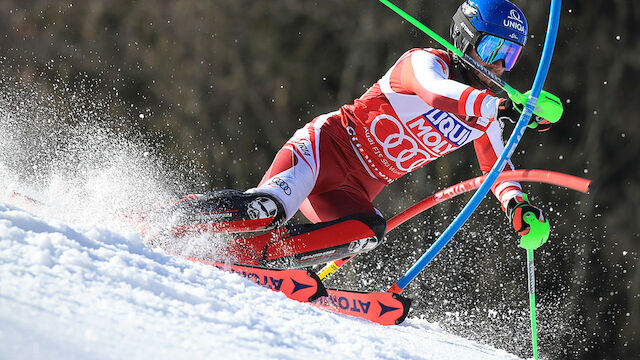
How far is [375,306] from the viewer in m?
2.01

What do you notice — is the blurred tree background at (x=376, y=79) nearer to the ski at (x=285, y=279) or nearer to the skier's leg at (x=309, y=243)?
the skier's leg at (x=309, y=243)

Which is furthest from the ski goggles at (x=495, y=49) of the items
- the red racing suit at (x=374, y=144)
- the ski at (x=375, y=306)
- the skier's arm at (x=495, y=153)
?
the ski at (x=375, y=306)

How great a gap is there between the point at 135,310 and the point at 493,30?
159 centimetres

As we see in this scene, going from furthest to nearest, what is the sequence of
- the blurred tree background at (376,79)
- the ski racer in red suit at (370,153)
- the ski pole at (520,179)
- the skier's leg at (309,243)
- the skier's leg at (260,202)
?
the blurred tree background at (376,79), the skier's leg at (309,243), the ski racer in red suit at (370,153), the skier's leg at (260,202), the ski pole at (520,179)

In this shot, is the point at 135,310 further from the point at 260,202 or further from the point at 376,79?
the point at 376,79

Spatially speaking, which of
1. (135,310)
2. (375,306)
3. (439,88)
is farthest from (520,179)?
(135,310)

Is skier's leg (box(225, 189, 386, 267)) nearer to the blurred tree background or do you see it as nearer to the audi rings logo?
the audi rings logo

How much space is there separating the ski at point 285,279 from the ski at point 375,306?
0.07 meters

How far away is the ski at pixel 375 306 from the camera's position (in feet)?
6.59

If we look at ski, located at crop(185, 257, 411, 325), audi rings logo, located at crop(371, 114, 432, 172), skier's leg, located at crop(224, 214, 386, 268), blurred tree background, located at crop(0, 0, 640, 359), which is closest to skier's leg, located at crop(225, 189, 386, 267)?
skier's leg, located at crop(224, 214, 386, 268)

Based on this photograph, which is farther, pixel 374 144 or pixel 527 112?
pixel 374 144

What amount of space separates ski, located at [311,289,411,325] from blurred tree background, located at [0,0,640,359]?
1538mm

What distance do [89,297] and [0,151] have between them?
12.5 ft

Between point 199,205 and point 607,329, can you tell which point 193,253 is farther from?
point 607,329
